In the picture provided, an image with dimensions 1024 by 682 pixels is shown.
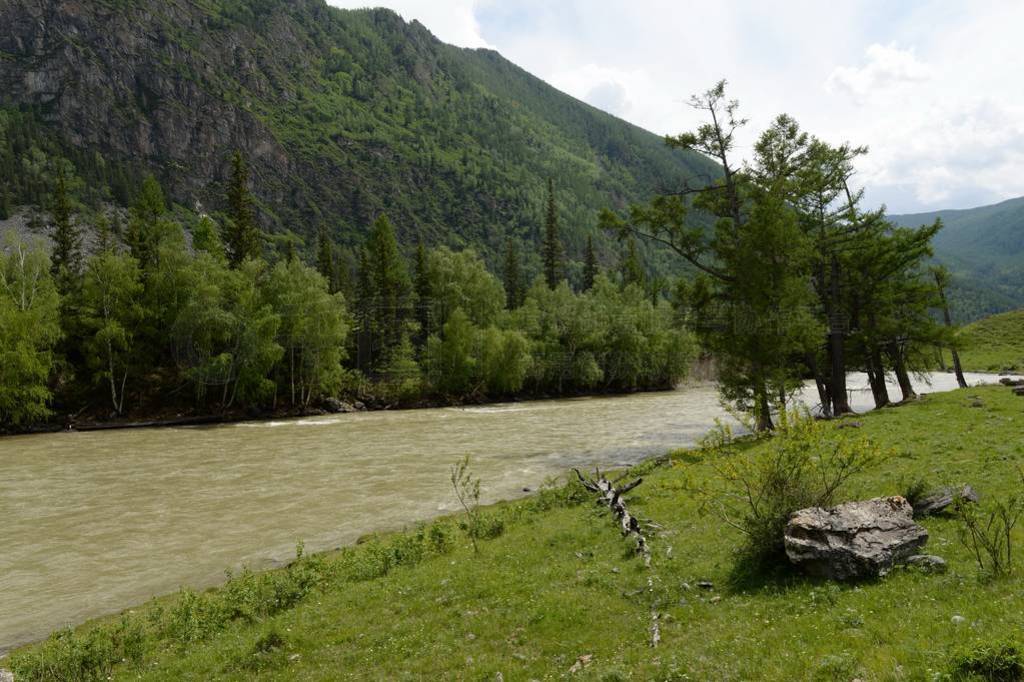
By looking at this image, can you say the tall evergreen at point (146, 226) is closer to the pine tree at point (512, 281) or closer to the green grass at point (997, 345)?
the pine tree at point (512, 281)

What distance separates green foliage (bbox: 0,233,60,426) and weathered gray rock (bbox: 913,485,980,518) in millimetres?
67877

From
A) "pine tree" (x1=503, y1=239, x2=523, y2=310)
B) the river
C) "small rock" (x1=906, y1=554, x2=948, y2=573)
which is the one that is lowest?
the river

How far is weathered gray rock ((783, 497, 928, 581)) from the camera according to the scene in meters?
9.75

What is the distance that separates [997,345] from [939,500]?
127 metres

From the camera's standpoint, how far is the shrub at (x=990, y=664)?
5.96 metres

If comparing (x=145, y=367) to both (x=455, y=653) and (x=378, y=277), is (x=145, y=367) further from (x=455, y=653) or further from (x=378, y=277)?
(x=455, y=653)

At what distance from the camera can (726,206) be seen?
31.6m

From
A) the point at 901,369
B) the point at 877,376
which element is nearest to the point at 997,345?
the point at 877,376

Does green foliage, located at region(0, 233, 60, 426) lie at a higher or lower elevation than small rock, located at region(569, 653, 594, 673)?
higher

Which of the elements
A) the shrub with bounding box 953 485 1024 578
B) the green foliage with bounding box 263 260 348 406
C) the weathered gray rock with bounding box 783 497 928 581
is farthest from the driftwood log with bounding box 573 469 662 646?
the green foliage with bounding box 263 260 348 406

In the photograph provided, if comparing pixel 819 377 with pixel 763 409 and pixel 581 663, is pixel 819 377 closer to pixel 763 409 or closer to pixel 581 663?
pixel 763 409

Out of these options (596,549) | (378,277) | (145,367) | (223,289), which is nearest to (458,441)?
Result: (596,549)

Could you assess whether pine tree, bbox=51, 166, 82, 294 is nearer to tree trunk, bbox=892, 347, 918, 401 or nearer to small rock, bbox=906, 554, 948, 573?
tree trunk, bbox=892, 347, 918, 401

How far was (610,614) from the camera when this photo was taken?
10.7 metres
